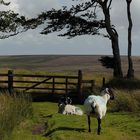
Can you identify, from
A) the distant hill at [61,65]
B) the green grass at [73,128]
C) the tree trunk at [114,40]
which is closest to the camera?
the green grass at [73,128]

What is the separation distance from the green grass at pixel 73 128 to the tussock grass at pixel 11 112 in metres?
0.25

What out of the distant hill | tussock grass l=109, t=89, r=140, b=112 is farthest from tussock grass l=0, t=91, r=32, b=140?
the distant hill

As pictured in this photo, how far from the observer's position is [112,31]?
149 feet

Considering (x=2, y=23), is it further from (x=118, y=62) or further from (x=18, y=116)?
(x=18, y=116)

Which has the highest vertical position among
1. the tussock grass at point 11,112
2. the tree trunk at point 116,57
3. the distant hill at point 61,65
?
the tree trunk at point 116,57

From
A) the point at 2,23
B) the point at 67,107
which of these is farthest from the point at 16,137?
the point at 2,23

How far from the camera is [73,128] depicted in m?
20.3

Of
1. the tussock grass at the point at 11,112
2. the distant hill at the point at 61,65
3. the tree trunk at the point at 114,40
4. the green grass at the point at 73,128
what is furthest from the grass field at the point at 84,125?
Answer: the distant hill at the point at 61,65

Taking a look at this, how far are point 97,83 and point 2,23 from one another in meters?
7.52

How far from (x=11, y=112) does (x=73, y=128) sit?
86.1 inches

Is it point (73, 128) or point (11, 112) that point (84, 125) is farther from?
point (11, 112)

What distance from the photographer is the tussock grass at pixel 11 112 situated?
1713 centimetres

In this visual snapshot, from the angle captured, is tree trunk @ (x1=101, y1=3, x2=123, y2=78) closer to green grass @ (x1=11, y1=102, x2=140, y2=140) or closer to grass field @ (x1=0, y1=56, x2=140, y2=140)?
grass field @ (x1=0, y1=56, x2=140, y2=140)

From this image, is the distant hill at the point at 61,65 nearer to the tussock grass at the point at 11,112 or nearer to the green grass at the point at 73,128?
the green grass at the point at 73,128
